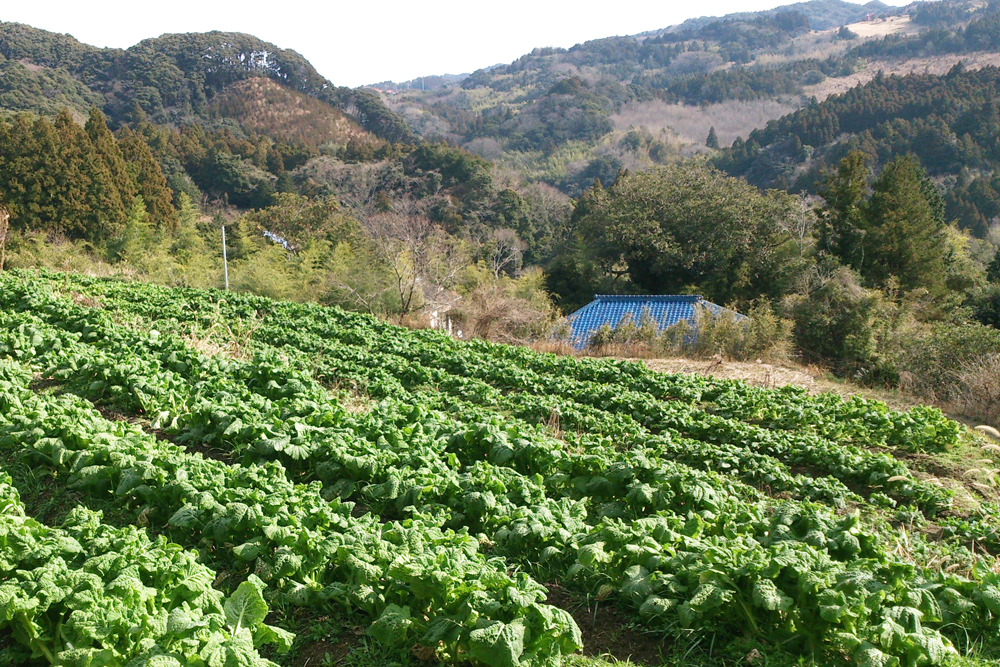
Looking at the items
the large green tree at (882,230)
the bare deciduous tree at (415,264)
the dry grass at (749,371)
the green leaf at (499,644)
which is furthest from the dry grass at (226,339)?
the large green tree at (882,230)

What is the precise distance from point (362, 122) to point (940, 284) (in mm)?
47249

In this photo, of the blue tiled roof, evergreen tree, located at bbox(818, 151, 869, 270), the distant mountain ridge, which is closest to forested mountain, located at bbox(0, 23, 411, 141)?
Result: the blue tiled roof

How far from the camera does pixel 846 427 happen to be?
7211mm

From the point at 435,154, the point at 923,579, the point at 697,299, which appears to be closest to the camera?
the point at 923,579

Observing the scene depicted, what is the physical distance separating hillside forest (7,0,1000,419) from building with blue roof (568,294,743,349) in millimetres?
1036

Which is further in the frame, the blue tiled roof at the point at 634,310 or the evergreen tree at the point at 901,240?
the evergreen tree at the point at 901,240

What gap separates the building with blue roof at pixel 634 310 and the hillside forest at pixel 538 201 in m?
1.04

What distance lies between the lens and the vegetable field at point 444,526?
119 inches

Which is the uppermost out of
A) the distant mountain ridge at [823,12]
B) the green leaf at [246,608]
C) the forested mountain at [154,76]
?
the distant mountain ridge at [823,12]

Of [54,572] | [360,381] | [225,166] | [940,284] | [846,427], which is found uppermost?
[225,166]

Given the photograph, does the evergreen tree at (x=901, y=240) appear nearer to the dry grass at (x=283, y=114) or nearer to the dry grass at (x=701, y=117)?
the dry grass at (x=283, y=114)

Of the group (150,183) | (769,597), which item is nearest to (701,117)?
(150,183)

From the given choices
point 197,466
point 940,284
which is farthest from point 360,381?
point 940,284

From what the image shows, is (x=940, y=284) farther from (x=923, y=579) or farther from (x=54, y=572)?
(x=54, y=572)
